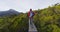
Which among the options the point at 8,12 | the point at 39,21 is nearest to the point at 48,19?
the point at 39,21

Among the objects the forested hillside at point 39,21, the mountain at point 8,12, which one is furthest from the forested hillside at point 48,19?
A: the mountain at point 8,12

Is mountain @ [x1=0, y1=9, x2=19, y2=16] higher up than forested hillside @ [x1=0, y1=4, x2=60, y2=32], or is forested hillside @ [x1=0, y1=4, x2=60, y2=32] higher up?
mountain @ [x1=0, y1=9, x2=19, y2=16]

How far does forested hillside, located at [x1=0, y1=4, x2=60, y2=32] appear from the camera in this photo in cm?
1217

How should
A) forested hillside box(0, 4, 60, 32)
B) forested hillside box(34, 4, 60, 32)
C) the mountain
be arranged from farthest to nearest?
1. the mountain
2. forested hillside box(0, 4, 60, 32)
3. forested hillside box(34, 4, 60, 32)

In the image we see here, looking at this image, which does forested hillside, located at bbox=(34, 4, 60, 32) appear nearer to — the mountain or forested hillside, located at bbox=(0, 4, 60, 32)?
forested hillside, located at bbox=(0, 4, 60, 32)

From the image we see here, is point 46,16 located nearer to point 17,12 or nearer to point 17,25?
point 17,25

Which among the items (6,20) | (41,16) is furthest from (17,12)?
(41,16)

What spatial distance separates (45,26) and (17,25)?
5.61 ft

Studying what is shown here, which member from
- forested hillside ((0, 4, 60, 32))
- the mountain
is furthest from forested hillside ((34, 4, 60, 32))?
the mountain

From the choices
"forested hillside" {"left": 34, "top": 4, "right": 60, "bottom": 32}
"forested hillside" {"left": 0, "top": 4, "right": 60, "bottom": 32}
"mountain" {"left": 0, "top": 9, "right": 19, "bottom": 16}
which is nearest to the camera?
"forested hillside" {"left": 34, "top": 4, "right": 60, "bottom": 32}

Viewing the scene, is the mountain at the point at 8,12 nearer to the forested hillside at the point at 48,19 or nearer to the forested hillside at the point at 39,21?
the forested hillside at the point at 39,21

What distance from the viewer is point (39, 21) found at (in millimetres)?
12656

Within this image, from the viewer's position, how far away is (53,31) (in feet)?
38.6

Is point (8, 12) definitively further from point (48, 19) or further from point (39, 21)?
point (48, 19)
